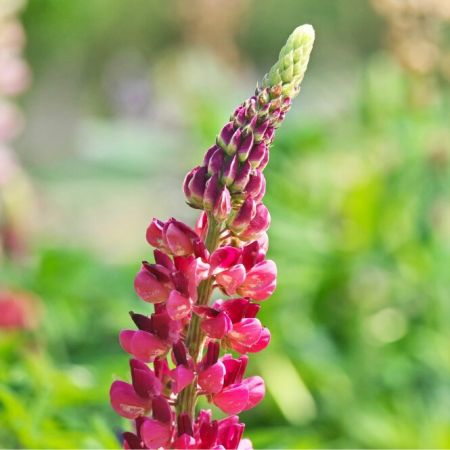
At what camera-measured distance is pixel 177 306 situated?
1.26 meters

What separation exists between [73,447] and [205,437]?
0.50 m

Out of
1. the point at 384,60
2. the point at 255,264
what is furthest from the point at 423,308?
the point at 255,264

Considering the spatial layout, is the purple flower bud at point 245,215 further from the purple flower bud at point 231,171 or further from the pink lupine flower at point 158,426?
the pink lupine flower at point 158,426

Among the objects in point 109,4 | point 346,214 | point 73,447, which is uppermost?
point 109,4

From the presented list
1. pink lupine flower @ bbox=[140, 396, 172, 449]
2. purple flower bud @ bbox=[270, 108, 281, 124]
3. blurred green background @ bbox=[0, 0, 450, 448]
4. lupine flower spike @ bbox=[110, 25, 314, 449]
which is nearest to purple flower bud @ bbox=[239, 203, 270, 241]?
lupine flower spike @ bbox=[110, 25, 314, 449]

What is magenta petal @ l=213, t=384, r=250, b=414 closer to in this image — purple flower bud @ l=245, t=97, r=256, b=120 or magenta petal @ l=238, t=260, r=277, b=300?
magenta petal @ l=238, t=260, r=277, b=300

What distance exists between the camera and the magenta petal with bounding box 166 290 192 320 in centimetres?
126

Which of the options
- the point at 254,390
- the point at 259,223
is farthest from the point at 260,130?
the point at 254,390

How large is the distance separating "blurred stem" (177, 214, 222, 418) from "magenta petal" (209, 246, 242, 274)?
0.9 inches

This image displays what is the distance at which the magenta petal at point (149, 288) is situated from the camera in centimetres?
128

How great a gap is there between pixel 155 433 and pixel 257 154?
36cm

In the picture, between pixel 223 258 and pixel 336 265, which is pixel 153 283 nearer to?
pixel 223 258

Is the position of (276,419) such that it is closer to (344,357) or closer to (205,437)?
(344,357)

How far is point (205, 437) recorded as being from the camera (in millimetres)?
1277
